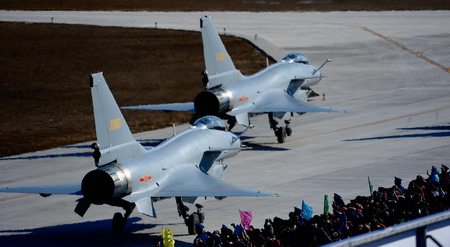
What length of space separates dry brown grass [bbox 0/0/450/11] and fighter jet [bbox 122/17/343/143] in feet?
205

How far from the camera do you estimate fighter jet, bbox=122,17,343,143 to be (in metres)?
47.1

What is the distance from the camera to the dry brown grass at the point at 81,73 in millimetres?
57438

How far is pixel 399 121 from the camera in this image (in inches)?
2202

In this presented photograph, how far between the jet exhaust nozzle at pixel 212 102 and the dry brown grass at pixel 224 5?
225ft

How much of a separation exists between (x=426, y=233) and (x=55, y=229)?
21107 millimetres

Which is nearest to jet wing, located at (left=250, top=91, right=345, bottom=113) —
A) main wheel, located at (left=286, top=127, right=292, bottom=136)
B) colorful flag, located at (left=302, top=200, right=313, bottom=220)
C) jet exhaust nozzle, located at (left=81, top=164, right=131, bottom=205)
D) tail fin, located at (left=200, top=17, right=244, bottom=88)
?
main wheel, located at (left=286, top=127, right=292, bottom=136)

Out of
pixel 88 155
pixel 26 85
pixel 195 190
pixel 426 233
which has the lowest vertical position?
pixel 426 233

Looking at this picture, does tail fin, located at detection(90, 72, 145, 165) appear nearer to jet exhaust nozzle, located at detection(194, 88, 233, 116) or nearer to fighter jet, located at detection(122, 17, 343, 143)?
fighter jet, located at detection(122, 17, 343, 143)

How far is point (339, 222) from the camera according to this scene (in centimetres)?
2495

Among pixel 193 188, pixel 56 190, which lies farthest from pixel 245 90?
pixel 56 190

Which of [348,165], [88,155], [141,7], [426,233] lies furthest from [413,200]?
[141,7]

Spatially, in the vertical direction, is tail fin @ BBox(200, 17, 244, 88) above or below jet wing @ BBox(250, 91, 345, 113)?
above

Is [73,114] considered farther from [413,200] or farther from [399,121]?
[413,200]

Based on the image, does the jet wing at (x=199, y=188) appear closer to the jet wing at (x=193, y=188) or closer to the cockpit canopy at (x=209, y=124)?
the jet wing at (x=193, y=188)
